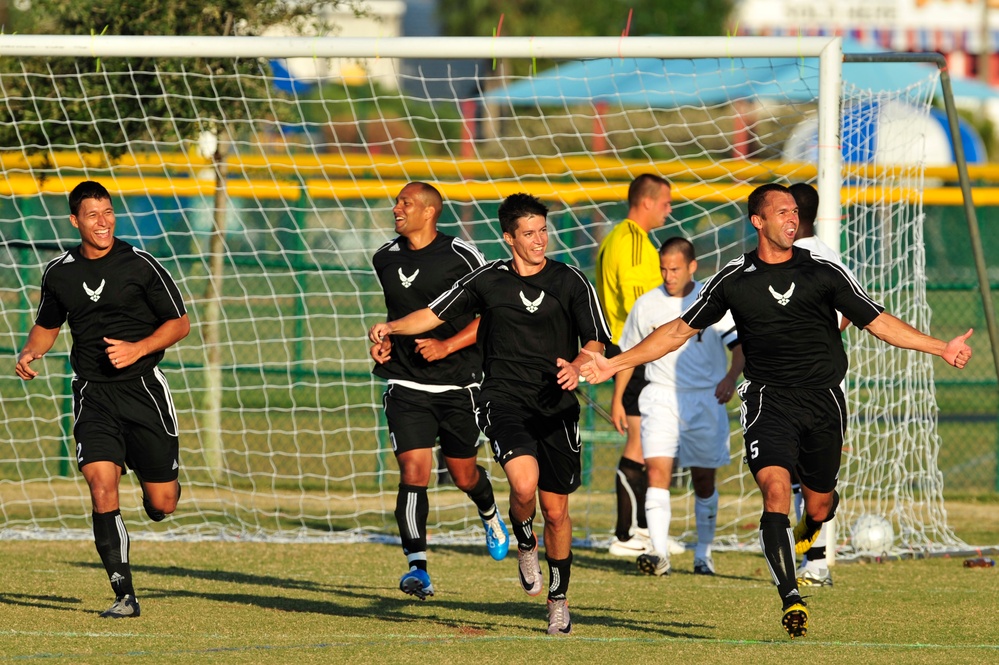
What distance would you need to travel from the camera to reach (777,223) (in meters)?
7.05

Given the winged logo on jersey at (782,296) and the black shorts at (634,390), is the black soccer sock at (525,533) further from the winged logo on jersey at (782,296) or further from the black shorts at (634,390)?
the black shorts at (634,390)

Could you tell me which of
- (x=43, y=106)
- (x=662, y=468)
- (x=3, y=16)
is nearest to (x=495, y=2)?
(x=3, y=16)

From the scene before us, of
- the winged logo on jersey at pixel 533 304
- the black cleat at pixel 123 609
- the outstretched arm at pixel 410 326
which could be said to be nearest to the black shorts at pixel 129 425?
the black cleat at pixel 123 609

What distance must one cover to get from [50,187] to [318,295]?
3.75 m

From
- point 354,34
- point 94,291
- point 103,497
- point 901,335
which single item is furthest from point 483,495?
point 354,34

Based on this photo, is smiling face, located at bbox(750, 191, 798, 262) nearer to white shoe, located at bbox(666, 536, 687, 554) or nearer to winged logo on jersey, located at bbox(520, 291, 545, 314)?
winged logo on jersey, located at bbox(520, 291, 545, 314)

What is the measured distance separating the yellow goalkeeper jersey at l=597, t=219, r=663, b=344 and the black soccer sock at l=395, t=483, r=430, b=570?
208cm

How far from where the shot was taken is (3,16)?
42312 millimetres

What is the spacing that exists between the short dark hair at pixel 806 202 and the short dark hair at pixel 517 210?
218 cm

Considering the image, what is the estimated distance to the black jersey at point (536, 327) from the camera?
7.21 m

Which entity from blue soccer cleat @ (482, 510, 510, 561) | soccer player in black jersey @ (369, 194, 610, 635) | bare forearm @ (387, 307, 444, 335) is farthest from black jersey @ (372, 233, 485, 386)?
soccer player in black jersey @ (369, 194, 610, 635)

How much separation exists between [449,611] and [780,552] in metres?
1.98

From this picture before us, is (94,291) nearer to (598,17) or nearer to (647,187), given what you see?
(647,187)

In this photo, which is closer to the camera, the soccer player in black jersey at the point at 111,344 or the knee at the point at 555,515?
the knee at the point at 555,515
